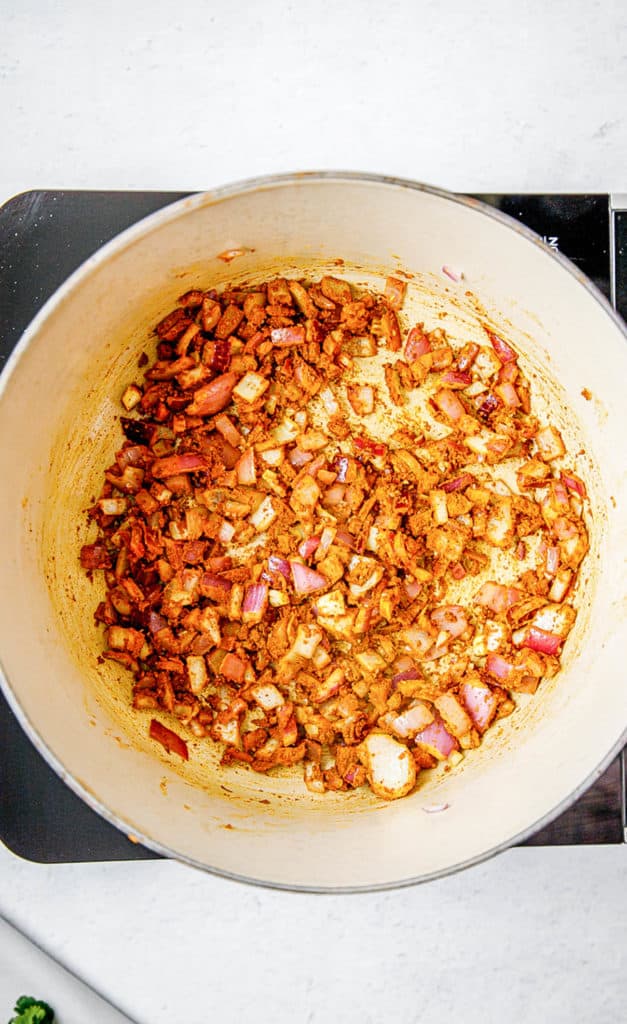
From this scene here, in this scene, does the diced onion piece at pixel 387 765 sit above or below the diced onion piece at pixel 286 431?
below

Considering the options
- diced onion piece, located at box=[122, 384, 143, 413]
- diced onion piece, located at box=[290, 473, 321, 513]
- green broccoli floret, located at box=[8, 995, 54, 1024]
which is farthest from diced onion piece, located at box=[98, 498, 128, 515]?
green broccoli floret, located at box=[8, 995, 54, 1024]

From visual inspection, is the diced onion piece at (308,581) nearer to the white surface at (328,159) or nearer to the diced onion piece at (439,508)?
the diced onion piece at (439,508)

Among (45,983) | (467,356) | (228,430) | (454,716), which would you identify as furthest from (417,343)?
(45,983)

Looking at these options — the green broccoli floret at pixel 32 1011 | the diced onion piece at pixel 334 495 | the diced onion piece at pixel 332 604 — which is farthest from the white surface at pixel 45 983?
the diced onion piece at pixel 334 495

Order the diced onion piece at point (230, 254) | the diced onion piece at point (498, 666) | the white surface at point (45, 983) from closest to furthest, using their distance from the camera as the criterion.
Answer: the diced onion piece at point (230, 254) → the diced onion piece at point (498, 666) → the white surface at point (45, 983)

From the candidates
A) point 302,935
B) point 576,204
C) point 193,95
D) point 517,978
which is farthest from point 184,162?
point 517,978

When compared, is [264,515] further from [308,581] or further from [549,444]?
[549,444]
